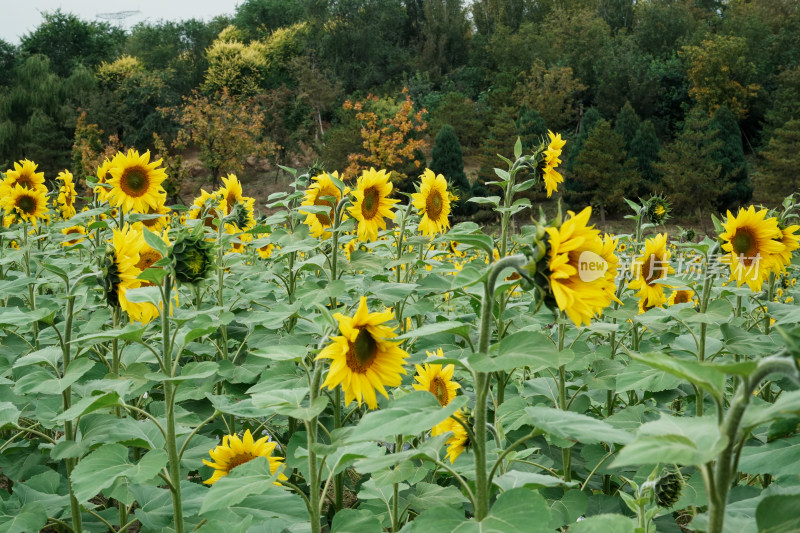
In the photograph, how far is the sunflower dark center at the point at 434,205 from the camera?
2893 millimetres

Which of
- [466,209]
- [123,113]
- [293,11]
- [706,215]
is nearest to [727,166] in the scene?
[706,215]

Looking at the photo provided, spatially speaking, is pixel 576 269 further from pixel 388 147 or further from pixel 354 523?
pixel 388 147

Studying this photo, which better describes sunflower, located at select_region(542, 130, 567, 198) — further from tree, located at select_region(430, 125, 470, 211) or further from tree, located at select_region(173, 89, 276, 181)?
tree, located at select_region(173, 89, 276, 181)

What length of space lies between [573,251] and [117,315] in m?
1.62

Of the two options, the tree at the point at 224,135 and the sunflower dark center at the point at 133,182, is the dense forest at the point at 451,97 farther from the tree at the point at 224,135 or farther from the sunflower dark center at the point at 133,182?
the sunflower dark center at the point at 133,182

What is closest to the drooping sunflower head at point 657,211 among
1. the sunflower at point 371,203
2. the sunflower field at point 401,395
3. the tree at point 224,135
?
the sunflower field at point 401,395

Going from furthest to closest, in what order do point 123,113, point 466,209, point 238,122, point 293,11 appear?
point 293,11
point 123,113
point 238,122
point 466,209

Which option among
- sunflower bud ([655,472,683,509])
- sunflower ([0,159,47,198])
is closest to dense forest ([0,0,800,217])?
sunflower ([0,159,47,198])

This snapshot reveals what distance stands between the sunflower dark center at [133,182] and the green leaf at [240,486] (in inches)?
78.6

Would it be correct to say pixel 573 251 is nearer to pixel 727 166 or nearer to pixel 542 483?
pixel 542 483

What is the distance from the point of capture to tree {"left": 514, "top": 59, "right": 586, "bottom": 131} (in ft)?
68.7

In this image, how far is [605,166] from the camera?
677 inches

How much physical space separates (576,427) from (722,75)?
2292cm

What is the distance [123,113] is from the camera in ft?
76.2
